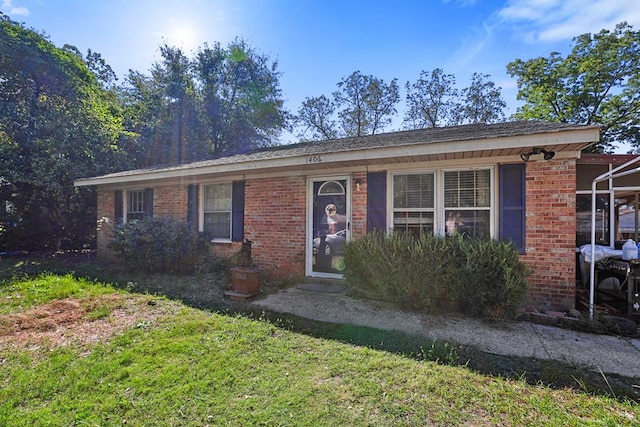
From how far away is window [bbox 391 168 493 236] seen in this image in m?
5.26

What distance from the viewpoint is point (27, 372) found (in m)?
Answer: 2.99

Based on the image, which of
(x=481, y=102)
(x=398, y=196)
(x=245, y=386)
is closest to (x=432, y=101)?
→ (x=481, y=102)

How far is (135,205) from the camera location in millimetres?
9523

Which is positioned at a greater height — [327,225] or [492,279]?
[327,225]

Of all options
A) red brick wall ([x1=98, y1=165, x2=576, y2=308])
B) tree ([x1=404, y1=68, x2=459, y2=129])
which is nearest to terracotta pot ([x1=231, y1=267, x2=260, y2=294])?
red brick wall ([x1=98, y1=165, x2=576, y2=308])

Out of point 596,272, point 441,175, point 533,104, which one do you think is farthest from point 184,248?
point 533,104

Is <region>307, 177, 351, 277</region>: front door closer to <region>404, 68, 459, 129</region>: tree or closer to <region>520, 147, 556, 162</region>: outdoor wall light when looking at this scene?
<region>520, 147, 556, 162</region>: outdoor wall light

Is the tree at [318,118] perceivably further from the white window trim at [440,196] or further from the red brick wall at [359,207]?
the white window trim at [440,196]

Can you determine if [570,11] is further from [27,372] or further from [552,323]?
[27,372]

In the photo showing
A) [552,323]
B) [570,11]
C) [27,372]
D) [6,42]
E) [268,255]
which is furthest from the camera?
[6,42]

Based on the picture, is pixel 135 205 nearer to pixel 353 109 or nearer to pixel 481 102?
pixel 353 109

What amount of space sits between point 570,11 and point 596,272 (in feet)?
18.2

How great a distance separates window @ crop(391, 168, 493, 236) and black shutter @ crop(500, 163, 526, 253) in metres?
0.19

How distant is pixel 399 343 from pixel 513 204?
121 inches
